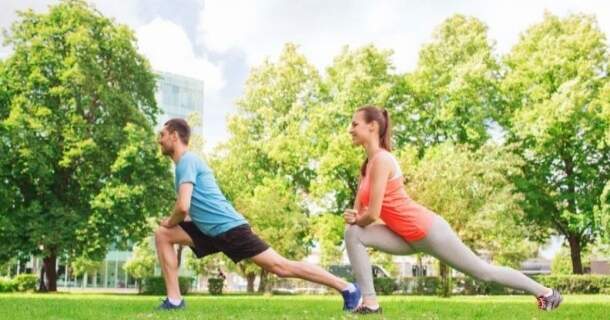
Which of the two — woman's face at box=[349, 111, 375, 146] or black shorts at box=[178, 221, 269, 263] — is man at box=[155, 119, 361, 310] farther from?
woman's face at box=[349, 111, 375, 146]

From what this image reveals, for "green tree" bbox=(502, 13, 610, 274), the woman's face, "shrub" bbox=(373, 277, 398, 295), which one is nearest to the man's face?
the woman's face

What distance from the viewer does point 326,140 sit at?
43.2m

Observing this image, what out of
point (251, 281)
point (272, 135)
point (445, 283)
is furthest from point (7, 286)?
point (445, 283)

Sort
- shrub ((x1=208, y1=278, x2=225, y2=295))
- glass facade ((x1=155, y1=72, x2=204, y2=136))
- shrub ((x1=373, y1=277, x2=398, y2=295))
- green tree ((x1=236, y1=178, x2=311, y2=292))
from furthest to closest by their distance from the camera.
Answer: glass facade ((x1=155, y1=72, x2=204, y2=136)) → shrub ((x1=208, y1=278, x2=225, y2=295)) → shrub ((x1=373, y1=277, x2=398, y2=295)) → green tree ((x1=236, y1=178, x2=311, y2=292))

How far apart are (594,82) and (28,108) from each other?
27466 millimetres

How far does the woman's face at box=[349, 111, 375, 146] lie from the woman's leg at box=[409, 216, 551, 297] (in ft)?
Result: 3.38

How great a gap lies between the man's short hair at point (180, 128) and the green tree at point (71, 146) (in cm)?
2584

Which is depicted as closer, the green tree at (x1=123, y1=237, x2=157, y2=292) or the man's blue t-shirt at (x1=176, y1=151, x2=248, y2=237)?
the man's blue t-shirt at (x1=176, y1=151, x2=248, y2=237)

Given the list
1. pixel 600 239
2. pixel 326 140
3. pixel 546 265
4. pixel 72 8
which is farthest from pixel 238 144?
pixel 546 265

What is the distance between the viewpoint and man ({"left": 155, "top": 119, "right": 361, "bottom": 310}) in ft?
27.5

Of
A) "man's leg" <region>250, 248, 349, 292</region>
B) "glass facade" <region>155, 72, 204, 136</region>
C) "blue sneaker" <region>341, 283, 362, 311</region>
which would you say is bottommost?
"blue sneaker" <region>341, 283, 362, 311</region>

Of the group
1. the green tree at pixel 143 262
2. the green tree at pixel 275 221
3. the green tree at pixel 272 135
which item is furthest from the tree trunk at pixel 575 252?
the green tree at pixel 143 262

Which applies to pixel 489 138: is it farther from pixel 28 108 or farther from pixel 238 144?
pixel 28 108

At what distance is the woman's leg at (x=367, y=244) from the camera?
7495 millimetres
